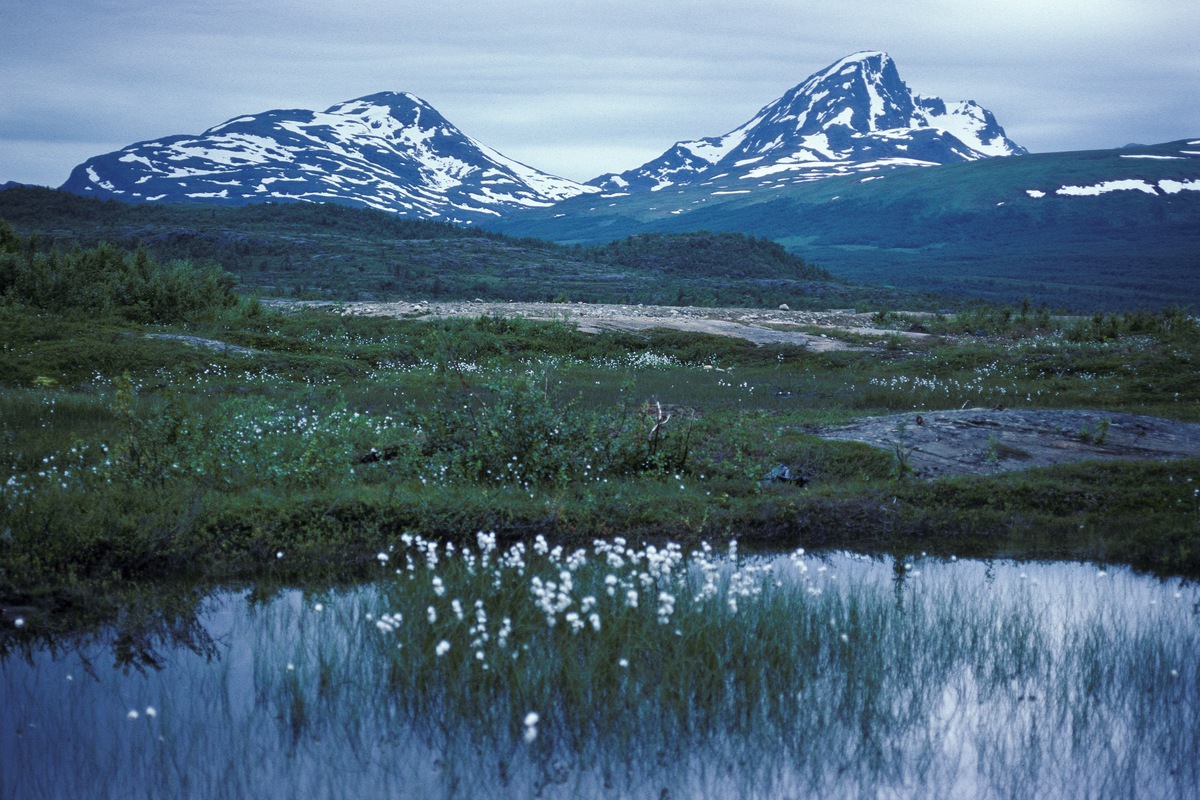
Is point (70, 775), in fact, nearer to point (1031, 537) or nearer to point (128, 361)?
point (1031, 537)

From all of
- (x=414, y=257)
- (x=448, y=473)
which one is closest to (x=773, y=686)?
(x=448, y=473)

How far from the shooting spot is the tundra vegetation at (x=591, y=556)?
237 inches

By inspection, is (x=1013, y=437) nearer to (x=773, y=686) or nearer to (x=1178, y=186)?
(x=773, y=686)

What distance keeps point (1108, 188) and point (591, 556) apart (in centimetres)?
20353

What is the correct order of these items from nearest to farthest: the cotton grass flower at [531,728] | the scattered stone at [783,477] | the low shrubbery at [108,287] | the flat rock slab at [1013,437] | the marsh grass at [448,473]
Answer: the cotton grass flower at [531,728] < the marsh grass at [448,473] < the scattered stone at [783,477] < the flat rock slab at [1013,437] < the low shrubbery at [108,287]

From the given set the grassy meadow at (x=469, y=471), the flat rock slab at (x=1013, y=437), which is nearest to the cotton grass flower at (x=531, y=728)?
the grassy meadow at (x=469, y=471)

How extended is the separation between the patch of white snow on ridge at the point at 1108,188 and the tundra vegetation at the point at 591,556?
187m

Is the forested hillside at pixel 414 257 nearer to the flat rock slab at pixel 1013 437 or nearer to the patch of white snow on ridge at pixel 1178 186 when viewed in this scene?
the flat rock slab at pixel 1013 437

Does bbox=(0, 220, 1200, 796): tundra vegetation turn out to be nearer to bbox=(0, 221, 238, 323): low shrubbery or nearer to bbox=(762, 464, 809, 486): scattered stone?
bbox=(762, 464, 809, 486): scattered stone

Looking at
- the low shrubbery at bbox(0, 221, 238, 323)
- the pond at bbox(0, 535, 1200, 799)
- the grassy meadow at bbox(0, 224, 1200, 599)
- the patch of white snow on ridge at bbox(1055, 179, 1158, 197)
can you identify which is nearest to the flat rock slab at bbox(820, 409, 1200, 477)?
the grassy meadow at bbox(0, 224, 1200, 599)

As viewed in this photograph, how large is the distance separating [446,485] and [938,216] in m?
192

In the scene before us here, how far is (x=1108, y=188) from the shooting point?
18225 cm

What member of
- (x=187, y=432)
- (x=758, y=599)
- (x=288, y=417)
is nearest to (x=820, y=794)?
(x=758, y=599)

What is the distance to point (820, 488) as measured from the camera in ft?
35.9
